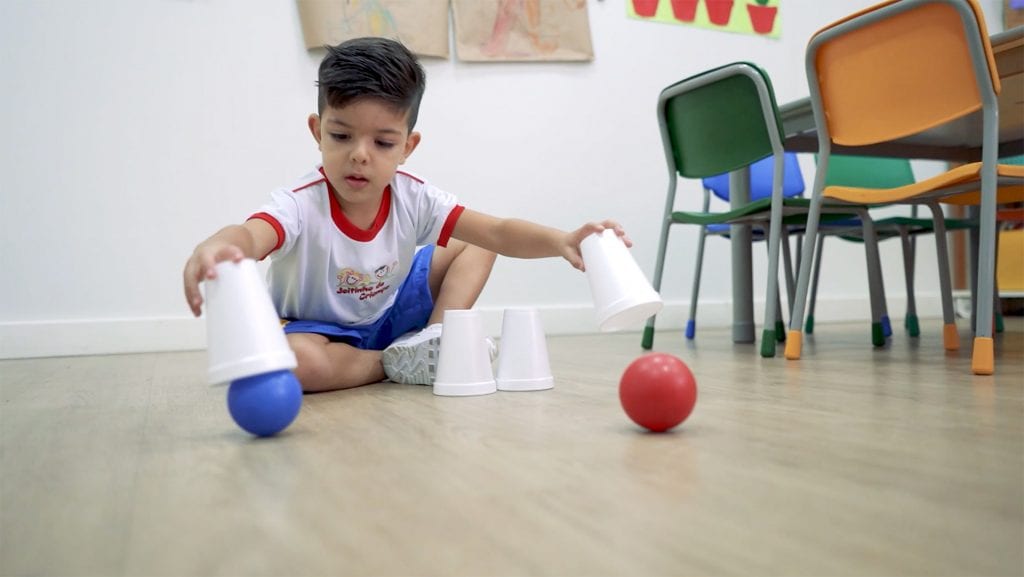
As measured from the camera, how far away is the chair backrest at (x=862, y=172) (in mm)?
2898

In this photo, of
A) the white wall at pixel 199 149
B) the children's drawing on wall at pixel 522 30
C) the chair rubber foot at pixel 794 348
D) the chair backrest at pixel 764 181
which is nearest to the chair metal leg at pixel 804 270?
the chair rubber foot at pixel 794 348

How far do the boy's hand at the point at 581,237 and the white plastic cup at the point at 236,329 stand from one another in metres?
0.45

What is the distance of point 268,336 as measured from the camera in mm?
866

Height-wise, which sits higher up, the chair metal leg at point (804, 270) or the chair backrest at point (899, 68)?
the chair backrest at point (899, 68)

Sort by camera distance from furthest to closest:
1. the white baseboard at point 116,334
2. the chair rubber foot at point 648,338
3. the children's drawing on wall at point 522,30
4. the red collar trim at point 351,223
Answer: the children's drawing on wall at point 522,30
the white baseboard at point 116,334
the chair rubber foot at point 648,338
the red collar trim at point 351,223

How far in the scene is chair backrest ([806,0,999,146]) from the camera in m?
1.43

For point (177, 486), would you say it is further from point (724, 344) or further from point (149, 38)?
point (149, 38)

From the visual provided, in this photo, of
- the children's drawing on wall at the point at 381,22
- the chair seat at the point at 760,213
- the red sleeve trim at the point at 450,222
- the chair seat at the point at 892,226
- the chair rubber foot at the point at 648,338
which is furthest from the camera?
the children's drawing on wall at the point at 381,22

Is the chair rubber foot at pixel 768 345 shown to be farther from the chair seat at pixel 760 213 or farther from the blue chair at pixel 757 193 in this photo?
the blue chair at pixel 757 193

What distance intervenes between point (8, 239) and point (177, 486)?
235 centimetres

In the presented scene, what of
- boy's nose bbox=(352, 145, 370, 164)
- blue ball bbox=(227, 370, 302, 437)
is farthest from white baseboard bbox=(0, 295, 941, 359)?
blue ball bbox=(227, 370, 302, 437)

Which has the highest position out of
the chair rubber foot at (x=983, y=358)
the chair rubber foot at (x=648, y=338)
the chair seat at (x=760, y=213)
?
the chair seat at (x=760, y=213)

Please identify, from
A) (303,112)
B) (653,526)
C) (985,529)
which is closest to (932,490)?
(985,529)

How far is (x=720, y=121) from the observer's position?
204 centimetres
